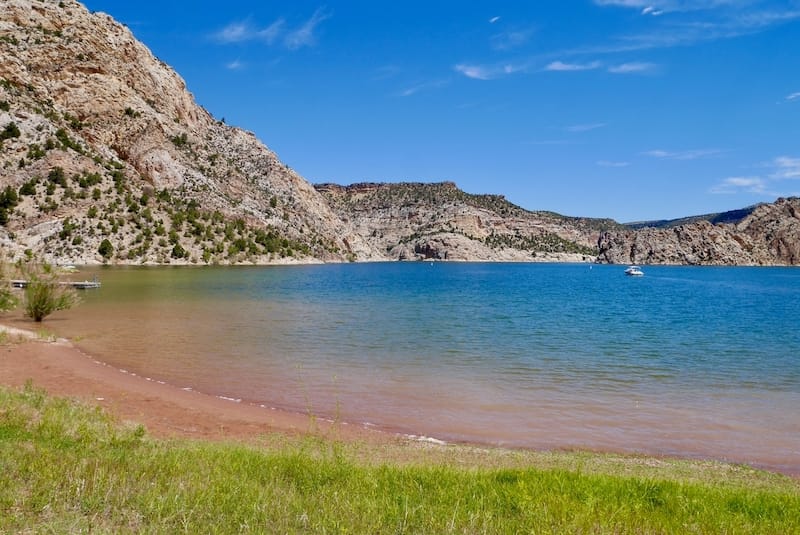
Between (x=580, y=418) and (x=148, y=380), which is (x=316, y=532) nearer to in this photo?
(x=580, y=418)

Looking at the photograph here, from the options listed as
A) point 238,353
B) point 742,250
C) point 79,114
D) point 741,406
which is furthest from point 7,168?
point 742,250

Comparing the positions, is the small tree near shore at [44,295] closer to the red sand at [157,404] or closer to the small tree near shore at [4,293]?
the small tree near shore at [4,293]

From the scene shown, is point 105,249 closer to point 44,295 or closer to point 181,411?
point 44,295

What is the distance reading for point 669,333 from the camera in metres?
28.8

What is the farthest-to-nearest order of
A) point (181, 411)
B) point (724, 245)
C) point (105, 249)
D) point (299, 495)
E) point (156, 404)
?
point (724, 245), point (105, 249), point (156, 404), point (181, 411), point (299, 495)

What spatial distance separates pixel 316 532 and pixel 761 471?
862 cm

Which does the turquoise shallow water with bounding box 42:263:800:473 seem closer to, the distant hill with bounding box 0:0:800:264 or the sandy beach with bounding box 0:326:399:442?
the sandy beach with bounding box 0:326:399:442

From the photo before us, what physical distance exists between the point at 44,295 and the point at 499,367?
21867 millimetres

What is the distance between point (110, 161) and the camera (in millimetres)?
94312

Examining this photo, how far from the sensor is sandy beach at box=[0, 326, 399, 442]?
1140 cm

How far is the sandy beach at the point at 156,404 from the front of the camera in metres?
11.4

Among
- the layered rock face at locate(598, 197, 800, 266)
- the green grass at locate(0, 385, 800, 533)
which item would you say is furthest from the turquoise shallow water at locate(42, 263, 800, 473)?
the layered rock face at locate(598, 197, 800, 266)

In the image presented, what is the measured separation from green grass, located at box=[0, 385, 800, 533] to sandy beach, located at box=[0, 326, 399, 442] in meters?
2.75

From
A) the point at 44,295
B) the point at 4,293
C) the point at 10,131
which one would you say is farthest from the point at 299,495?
the point at 10,131
